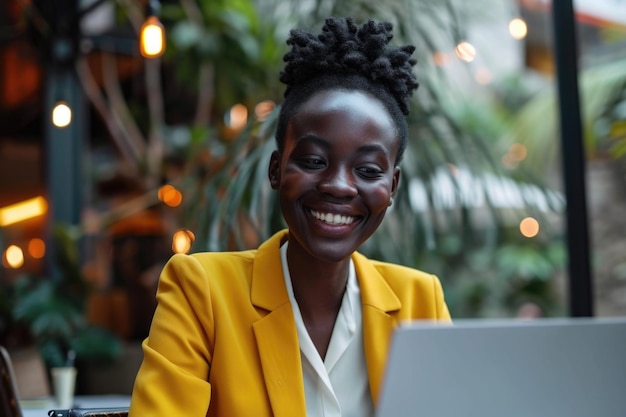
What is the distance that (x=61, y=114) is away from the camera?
5.14 meters

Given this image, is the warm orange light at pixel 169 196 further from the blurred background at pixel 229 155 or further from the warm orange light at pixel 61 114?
the warm orange light at pixel 61 114

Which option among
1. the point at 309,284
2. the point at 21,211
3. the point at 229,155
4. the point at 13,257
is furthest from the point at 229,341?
the point at 21,211

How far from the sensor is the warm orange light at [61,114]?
509 cm

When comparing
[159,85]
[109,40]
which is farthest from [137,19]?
[159,85]

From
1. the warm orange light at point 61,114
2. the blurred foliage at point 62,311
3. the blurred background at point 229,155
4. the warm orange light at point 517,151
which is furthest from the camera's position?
the warm orange light at point 517,151

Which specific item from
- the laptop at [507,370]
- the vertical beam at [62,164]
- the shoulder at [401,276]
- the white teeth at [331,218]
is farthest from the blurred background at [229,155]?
the laptop at [507,370]

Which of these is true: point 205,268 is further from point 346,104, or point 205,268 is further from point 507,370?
point 507,370

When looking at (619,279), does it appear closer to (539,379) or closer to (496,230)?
(496,230)

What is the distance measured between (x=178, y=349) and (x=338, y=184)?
39 centimetres

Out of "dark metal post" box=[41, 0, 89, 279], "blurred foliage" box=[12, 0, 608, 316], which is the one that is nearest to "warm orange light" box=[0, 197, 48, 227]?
"blurred foliage" box=[12, 0, 608, 316]

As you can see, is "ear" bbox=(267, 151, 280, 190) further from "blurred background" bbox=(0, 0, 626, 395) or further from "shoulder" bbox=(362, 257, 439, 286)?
"blurred background" bbox=(0, 0, 626, 395)

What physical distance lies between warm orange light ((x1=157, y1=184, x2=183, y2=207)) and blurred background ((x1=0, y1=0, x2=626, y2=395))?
0.03 m

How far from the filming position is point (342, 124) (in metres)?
1.55

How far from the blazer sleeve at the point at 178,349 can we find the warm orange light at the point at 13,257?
5643 millimetres
